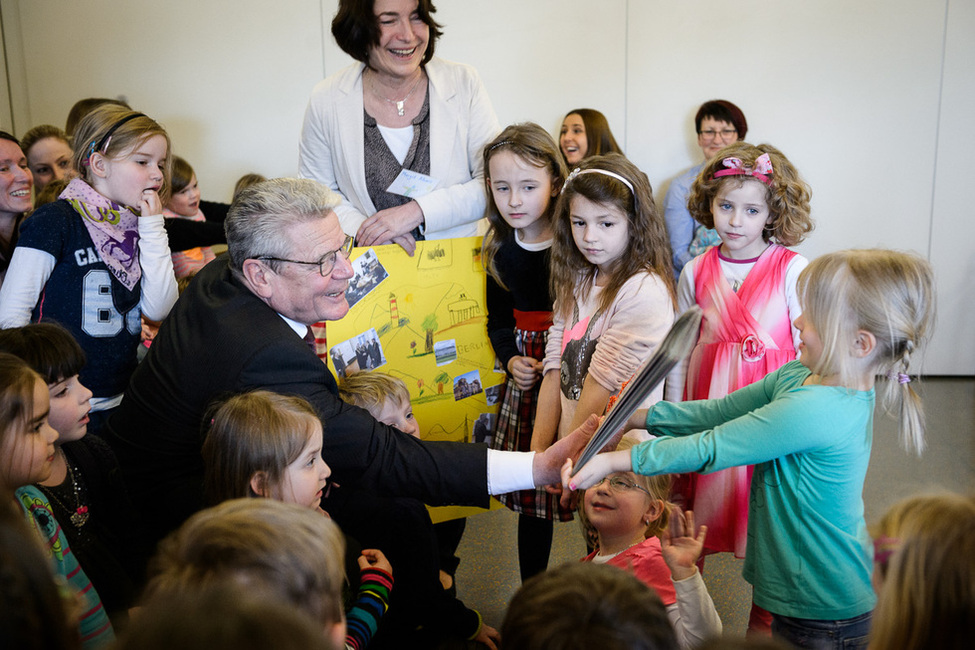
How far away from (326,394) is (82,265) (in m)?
1.05

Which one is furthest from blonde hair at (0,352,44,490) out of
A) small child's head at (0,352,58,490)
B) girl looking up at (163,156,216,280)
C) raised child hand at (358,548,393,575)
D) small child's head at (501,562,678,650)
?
girl looking up at (163,156,216,280)

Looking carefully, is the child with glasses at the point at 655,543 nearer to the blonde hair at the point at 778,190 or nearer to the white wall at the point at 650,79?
the blonde hair at the point at 778,190

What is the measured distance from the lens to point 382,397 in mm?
2342

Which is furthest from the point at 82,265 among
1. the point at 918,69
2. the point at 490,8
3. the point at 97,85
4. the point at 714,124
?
the point at 918,69

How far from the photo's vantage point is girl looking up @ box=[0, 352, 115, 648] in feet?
4.78

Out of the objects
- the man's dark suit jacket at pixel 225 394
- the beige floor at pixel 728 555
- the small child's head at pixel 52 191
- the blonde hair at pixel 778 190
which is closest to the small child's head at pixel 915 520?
the man's dark suit jacket at pixel 225 394

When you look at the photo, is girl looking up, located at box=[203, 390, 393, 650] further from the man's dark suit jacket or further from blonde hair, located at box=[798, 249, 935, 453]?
blonde hair, located at box=[798, 249, 935, 453]

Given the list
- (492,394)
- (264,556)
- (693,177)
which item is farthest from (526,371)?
(693,177)

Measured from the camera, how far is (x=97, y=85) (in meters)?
4.95

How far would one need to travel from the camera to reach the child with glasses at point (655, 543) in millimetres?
1535

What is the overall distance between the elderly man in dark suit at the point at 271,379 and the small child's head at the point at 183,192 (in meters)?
2.22

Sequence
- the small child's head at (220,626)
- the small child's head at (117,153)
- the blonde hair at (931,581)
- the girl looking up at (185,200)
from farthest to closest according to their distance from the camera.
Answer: the girl looking up at (185,200) → the small child's head at (117,153) → the blonde hair at (931,581) → the small child's head at (220,626)

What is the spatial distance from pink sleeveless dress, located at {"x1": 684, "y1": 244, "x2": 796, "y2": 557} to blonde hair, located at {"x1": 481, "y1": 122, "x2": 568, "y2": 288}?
61 cm

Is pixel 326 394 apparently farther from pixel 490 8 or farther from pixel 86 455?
pixel 490 8
